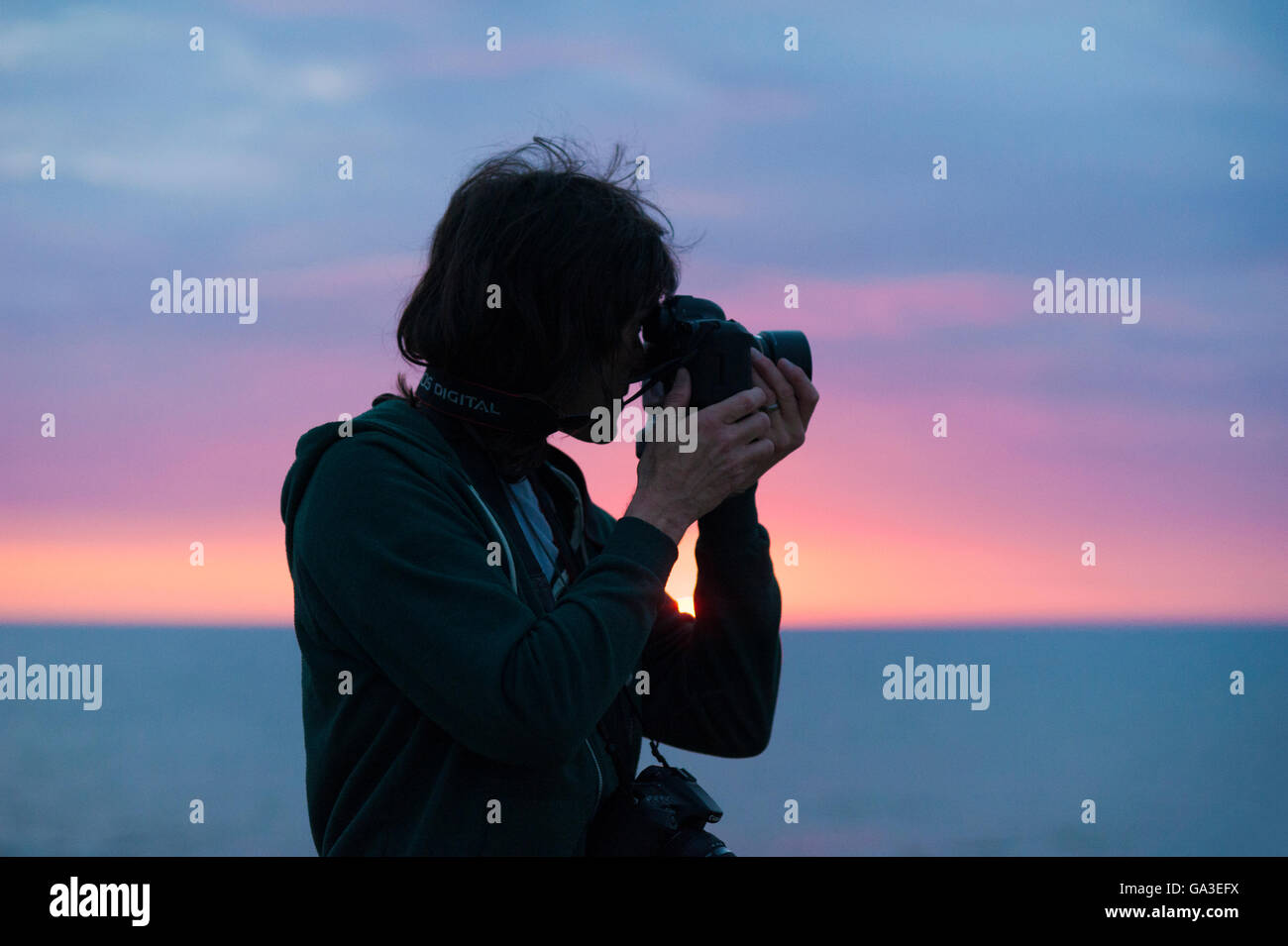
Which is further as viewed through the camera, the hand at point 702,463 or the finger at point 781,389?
the finger at point 781,389

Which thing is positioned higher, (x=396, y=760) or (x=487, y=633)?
(x=487, y=633)

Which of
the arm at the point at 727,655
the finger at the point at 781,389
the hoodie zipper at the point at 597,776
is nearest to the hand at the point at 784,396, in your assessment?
the finger at the point at 781,389

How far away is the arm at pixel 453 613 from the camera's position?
1.50 meters

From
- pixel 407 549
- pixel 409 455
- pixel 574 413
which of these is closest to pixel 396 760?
pixel 407 549

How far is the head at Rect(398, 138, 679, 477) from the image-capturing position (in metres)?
1.85

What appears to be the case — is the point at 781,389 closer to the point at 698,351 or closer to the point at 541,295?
the point at 698,351

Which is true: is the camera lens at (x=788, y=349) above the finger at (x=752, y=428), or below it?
above

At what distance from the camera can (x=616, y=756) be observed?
1850 millimetres

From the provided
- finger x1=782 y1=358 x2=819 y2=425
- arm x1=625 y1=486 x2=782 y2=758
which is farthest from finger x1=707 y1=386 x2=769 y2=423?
arm x1=625 y1=486 x2=782 y2=758

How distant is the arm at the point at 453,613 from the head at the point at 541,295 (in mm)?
278

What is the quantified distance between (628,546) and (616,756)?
393 mm

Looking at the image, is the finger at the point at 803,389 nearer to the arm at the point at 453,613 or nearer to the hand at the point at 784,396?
the hand at the point at 784,396
